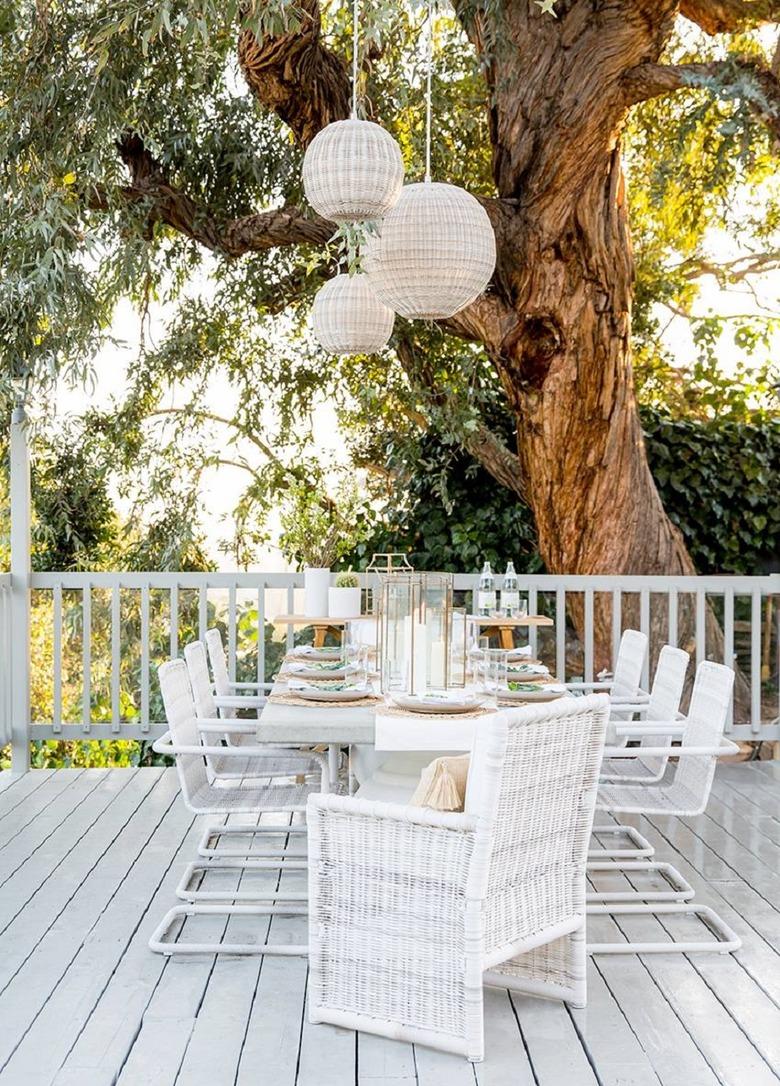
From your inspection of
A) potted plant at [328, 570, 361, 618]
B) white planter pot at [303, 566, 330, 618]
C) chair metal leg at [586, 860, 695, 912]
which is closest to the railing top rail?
white planter pot at [303, 566, 330, 618]

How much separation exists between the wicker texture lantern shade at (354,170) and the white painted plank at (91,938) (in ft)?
7.70

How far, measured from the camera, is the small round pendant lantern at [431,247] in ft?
13.1

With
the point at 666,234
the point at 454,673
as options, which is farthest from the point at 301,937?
the point at 666,234

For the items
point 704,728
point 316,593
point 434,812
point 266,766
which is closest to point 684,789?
point 704,728

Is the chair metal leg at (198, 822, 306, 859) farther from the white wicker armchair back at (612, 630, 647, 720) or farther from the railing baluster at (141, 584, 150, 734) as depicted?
the railing baluster at (141, 584, 150, 734)

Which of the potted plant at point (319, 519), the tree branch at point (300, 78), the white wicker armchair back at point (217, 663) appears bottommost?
the white wicker armchair back at point (217, 663)

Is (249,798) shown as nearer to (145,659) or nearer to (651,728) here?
(651,728)

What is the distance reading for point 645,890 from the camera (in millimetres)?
4219

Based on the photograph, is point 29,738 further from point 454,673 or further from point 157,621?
point 454,673

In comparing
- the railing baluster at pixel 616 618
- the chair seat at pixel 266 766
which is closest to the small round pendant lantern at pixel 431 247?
the chair seat at pixel 266 766

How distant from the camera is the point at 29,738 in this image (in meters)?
6.28

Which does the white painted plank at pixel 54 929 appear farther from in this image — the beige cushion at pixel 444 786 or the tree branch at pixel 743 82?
the tree branch at pixel 743 82

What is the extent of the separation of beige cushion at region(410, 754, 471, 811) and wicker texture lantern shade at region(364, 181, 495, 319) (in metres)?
1.74

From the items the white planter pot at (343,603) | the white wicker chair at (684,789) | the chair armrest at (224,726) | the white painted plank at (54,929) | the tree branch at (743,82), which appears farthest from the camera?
the white planter pot at (343,603)
